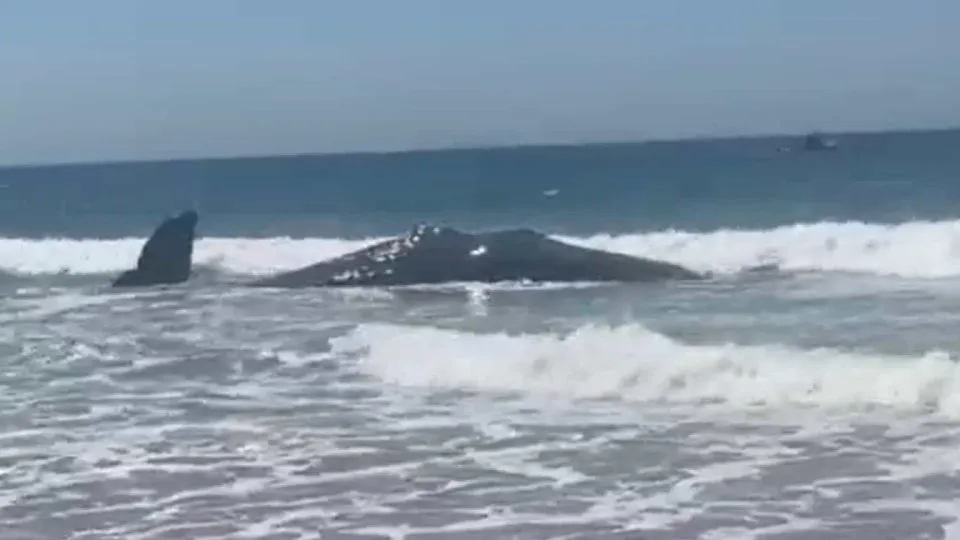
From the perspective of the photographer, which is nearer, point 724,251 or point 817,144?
point 724,251

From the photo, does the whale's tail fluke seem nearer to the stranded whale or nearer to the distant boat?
the stranded whale

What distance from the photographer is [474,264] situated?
2056 cm

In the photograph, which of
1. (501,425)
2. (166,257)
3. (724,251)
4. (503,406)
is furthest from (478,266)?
(501,425)

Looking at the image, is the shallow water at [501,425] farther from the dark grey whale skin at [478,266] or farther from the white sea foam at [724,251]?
the white sea foam at [724,251]

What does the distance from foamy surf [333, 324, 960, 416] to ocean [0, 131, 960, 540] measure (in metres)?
Result: 0.03

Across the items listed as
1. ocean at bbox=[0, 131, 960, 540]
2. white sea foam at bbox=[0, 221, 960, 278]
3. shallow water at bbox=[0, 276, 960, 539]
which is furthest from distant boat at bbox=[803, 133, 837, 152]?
shallow water at bbox=[0, 276, 960, 539]

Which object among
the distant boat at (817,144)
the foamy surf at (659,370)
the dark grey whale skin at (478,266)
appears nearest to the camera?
the foamy surf at (659,370)

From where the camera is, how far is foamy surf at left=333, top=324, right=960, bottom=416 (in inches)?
403

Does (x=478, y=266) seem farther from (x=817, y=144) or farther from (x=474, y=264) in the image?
(x=817, y=144)

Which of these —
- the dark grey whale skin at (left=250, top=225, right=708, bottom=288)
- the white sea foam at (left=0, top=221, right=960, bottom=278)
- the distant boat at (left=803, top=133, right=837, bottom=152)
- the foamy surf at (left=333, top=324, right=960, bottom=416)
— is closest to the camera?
the foamy surf at (left=333, top=324, right=960, bottom=416)

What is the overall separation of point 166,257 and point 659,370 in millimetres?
13399

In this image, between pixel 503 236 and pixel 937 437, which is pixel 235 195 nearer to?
pixel 503 236

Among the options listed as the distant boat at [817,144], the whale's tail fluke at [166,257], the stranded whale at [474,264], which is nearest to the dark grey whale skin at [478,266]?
the stranded whale at [474,264]

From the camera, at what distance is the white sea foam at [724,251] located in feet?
71.4
